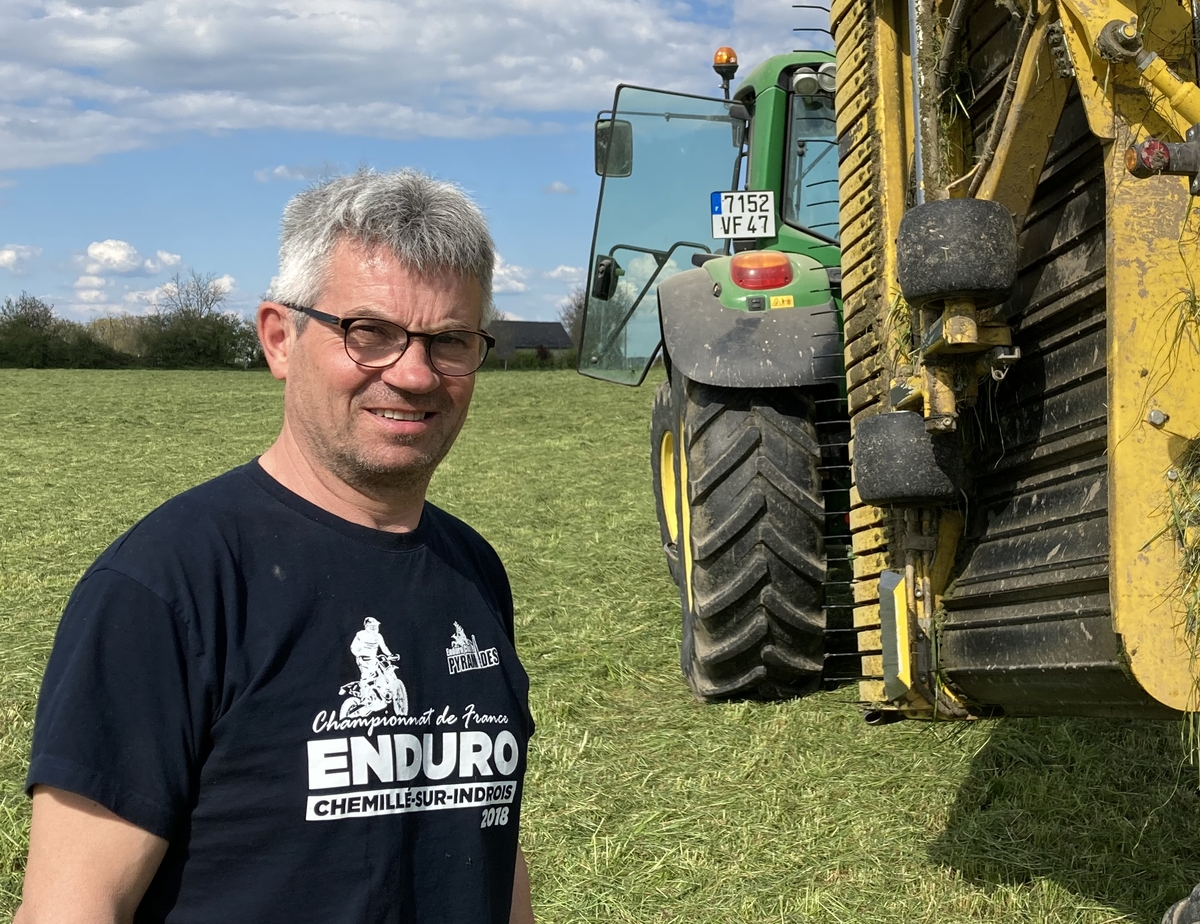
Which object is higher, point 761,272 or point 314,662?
point 761,272

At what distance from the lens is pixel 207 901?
1450 mm

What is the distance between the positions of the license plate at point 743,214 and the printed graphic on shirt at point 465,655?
11.4 ft

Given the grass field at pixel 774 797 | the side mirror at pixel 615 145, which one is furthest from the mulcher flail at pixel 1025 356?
the side mirror at pixel 615 145

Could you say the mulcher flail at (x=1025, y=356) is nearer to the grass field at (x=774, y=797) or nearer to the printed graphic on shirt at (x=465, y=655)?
the grass field at (x=774, y=797)

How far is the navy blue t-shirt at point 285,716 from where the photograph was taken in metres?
1.38

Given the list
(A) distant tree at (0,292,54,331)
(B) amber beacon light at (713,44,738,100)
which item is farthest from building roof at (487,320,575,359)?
(B) amber beacon light at (713,44,738,100)

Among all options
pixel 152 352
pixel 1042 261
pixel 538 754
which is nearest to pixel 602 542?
pixel 538 754

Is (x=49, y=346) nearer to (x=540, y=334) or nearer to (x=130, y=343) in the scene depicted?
(x=130, y=343)

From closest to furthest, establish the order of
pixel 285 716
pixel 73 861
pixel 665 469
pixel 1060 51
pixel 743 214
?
1. pixel 73 861
2. pixel 285 716
3. pixel 1060 51
4. pixel 743 214
5. pixel 665 469

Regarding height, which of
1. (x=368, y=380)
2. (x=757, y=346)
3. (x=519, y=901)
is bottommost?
(x=519, y=901)

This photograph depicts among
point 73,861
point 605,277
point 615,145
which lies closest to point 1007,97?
point 73,861

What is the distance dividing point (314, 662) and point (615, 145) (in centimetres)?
439

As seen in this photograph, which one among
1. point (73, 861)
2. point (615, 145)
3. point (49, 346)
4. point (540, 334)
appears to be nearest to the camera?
point (73, 861)

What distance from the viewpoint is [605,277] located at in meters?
6.04
